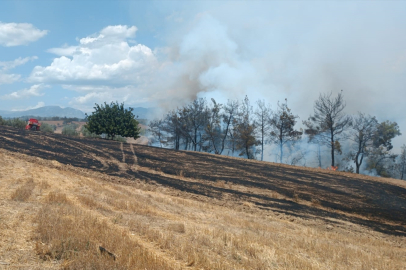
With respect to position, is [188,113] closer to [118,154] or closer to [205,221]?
[118,154]

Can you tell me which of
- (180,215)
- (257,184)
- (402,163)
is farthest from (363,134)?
(180,215)

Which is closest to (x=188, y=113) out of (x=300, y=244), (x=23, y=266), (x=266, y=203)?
(x=266, y=203)

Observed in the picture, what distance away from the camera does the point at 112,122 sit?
41.4 meters

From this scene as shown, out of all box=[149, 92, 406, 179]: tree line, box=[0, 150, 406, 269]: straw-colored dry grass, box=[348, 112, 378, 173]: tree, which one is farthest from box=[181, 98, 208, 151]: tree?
box=[0, 150, 406, 269]: straw-colored dry grass

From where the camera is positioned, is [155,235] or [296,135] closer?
[155,235]

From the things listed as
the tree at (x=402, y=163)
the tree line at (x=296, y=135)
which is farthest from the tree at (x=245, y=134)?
the tree at (x=402, y=163)

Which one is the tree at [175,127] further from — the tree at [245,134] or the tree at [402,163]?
the tree at [402,163]

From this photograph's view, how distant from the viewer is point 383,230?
14203 millimetres

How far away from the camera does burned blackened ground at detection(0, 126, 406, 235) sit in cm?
1645

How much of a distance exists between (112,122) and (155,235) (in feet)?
117

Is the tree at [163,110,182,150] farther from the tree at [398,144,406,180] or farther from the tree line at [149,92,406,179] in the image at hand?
the tree at [398,144,406,180]

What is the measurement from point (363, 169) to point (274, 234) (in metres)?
43.1

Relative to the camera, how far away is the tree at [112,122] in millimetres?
41375

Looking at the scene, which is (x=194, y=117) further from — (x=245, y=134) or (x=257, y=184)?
(x=257, y=184)
